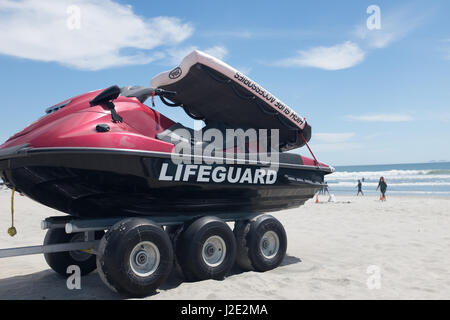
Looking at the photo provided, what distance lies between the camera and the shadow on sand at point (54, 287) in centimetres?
497

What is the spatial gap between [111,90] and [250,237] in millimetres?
2966

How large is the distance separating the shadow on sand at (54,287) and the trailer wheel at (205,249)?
0.94 ft

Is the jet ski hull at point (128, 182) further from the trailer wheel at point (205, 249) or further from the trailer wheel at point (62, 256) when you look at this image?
the trailer wheel at point (62, 256)

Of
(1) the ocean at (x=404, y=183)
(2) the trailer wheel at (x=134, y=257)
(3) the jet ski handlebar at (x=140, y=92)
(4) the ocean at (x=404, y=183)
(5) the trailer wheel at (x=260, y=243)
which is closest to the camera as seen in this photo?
(2) the trailer wheel at (x=134, y=257)

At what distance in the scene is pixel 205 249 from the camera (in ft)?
18.5

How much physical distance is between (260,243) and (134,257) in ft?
7.09

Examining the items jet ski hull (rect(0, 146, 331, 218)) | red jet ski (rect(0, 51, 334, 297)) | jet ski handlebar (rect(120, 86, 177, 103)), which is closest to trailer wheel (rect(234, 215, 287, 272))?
red jet ski (rect(0, 51, 334, 297))

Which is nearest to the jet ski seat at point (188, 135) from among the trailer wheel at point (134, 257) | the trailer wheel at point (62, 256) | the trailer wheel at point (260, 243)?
the trailer wheel at point (260, 243)

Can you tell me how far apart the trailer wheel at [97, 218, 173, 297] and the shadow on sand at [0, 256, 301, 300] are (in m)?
0.32

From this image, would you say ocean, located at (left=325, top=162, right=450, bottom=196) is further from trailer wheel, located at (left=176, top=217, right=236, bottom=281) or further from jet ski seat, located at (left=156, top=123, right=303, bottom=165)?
trailer wheel, located at (left=176, top=217, right=236, bottom=281)

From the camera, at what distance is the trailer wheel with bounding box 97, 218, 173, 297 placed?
15.1 ft
